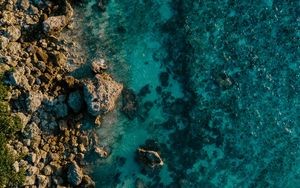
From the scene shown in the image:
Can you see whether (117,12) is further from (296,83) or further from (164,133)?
(296,83)

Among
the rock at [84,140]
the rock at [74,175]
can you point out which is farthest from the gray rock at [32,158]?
the rock at [84,140]

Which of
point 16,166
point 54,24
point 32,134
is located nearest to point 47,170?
point 16,166

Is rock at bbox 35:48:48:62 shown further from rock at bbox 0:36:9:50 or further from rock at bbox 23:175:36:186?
rock at bbox 23:175:36:186

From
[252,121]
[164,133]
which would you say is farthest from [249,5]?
[164,133]

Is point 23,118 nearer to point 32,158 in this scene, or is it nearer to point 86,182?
point 32,158

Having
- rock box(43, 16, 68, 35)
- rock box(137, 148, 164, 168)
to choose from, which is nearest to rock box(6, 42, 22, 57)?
rock box(43, 16, 68, 35)

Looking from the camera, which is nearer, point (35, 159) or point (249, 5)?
point (35, 159)
